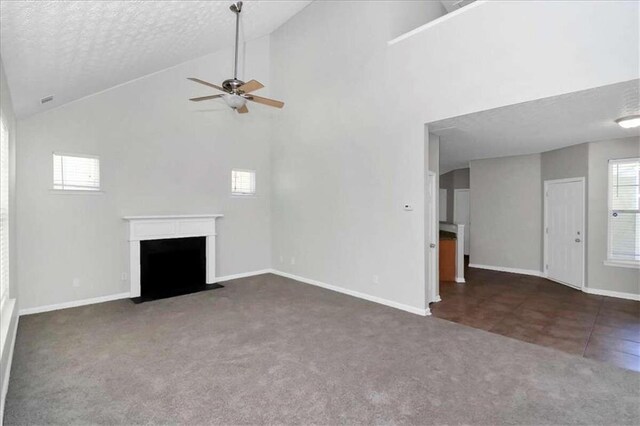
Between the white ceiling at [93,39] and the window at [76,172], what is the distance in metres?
0.73

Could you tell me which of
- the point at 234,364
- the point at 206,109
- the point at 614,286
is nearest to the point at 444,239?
the point at 614,286

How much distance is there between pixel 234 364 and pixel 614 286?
6.01 meters

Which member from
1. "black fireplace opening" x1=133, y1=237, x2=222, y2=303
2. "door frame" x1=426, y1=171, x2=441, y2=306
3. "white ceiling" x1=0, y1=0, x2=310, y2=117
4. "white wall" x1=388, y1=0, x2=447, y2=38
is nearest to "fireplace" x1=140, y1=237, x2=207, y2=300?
"black fireplace opening" x1=133, y1=237, x2=222, y2=303

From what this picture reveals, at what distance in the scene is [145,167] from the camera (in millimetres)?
5207

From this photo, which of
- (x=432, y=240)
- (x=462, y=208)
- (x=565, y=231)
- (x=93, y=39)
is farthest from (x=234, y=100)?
(x=462, y=208)

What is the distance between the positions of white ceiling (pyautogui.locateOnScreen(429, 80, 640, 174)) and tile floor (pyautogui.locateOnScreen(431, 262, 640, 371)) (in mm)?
2550

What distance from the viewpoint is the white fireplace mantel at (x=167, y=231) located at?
16.5 ft

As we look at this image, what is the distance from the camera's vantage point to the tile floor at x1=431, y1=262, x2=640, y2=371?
3.34 metres

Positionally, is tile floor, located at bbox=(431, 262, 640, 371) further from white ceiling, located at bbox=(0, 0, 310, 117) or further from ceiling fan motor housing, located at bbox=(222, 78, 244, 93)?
white ceiling, located at bbox=(0, 0, 310, 117)

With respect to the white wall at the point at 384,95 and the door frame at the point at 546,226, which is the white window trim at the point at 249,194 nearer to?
the white wall at the point at 384,95

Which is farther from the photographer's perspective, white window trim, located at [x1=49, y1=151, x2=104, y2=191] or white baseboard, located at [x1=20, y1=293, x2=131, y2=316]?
white window trim, located at [x1=49, y1=151, x2=104, y2=191]

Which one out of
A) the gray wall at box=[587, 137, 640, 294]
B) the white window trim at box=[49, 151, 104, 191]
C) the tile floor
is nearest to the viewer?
the tile floor

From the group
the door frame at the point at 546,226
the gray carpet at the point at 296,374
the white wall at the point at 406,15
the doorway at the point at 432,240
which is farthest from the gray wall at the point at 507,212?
the gray carpet at the point at 296,374

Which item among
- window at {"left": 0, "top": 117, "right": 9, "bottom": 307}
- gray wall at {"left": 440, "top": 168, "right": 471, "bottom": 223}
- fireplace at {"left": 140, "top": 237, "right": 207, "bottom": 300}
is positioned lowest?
fireplace at {"left": 140, "top": 237, "right": 207, "bottom": 300}
